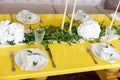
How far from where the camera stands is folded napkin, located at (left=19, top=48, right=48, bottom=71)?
47.8 inches

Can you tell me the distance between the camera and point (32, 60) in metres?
1.25

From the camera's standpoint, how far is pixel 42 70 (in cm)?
122

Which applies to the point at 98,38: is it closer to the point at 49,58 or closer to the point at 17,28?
the point at 49,58

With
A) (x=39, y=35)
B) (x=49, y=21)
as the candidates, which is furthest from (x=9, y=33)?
(x=49, y=21)

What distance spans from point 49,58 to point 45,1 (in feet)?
5.21

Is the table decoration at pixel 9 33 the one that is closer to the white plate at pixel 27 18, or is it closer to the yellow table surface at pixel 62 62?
the yellow table surface at pixel 62 62

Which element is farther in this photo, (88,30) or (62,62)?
(88,30)

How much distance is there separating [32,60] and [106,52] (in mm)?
524

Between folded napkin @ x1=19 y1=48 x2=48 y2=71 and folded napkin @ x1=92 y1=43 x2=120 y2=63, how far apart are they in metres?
0.38

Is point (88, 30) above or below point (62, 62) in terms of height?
above

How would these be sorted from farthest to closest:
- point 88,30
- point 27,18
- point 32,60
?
1. point 27,18
2. point 88,30
3. point 32,60

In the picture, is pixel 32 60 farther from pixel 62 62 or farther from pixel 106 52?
pixel 106 52

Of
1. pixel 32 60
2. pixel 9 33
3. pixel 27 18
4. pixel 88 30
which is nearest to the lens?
pixel 32 60

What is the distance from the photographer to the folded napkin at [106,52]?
140 cm
